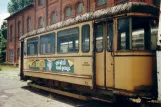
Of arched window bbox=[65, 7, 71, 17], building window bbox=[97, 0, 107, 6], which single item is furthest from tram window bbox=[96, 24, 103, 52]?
arched window bbox=[65, 7, 71, 17]

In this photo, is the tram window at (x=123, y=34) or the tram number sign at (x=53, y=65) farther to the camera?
the tram number sign at (x=53, y=65)

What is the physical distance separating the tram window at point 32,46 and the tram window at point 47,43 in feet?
2.41

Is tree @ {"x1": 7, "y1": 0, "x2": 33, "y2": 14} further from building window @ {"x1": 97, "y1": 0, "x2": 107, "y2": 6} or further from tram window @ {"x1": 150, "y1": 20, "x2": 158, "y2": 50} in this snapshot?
tram window @ {"x1": 150, "y1": 20, "x2": 158, "y2": 50}

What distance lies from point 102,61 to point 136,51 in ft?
4.60

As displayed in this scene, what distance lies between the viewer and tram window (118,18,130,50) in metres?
7.66

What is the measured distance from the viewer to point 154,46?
7660mm

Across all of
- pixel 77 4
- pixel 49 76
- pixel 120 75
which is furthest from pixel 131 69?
pixel 77 4

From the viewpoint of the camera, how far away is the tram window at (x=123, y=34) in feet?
25.1

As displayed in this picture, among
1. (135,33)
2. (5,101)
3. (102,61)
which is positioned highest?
(135,33)

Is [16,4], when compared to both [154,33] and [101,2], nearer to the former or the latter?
[101,2]

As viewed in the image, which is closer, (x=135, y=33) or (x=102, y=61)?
(x=135, y=33)

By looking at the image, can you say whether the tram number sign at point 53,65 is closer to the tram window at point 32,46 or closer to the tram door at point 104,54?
the tram window at point 32,46

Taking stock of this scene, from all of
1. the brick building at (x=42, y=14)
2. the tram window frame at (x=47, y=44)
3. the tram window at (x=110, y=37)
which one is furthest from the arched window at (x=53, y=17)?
the tram window at (x=110, y=37)

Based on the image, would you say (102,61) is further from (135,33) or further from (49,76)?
(49,76)
